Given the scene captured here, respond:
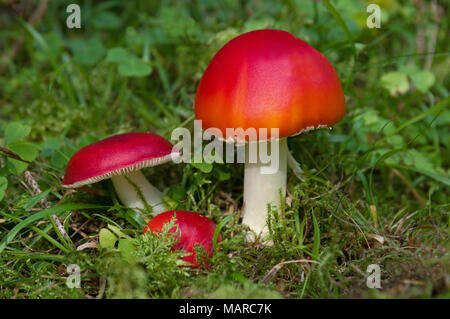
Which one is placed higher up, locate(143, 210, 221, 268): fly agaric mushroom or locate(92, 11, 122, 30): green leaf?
locate(92, 11, 122, 30): green leaf

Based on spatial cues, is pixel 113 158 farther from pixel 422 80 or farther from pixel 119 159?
pixel 422 80

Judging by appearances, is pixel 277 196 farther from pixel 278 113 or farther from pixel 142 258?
pixel 142 258

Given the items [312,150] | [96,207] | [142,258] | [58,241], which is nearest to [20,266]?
[58,241]

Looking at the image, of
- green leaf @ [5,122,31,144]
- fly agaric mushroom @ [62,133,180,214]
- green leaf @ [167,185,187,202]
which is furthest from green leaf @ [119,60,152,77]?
green leaf @ [167,185,187,202]

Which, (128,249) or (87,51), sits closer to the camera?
(128,249)

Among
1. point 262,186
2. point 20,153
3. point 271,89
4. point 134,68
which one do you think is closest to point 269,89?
point 271,89

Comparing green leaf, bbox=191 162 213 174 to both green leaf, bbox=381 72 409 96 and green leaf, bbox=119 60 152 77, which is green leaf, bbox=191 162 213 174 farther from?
green leaf, bbox=381 72 409 96

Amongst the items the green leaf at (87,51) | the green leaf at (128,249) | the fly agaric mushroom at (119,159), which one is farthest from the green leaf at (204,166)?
the green leaf at (87,51)
